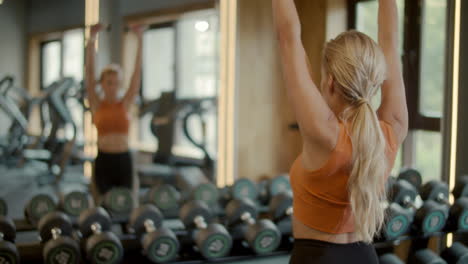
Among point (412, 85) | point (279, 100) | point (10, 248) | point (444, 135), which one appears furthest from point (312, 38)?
point (10, 248)

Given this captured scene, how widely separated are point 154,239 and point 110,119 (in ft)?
Answer: 3.71

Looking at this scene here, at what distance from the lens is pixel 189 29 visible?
4.12m

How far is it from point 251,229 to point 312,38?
2098mm

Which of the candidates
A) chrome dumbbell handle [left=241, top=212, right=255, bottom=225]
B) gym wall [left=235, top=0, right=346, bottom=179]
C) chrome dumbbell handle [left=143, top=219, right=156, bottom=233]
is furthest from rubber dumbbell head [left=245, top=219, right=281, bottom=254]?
gym wall [left=235, top=0, right=346, bottom=179]

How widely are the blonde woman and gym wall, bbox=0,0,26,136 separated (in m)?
2.59

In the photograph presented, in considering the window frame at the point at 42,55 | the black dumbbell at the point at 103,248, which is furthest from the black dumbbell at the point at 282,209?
the window frame at the point at 42,55

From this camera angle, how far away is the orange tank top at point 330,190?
1.25 metres

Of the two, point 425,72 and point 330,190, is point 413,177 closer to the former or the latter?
point 425,72

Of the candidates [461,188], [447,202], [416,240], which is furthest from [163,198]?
[461,188]

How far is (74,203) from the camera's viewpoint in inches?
121

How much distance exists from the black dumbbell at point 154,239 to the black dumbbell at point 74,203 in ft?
1.44

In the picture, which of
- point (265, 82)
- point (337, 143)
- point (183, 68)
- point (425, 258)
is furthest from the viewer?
point (265, 82)

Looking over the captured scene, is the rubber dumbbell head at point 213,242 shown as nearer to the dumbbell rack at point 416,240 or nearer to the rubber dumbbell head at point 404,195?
the dumbbell rack at point 416,240

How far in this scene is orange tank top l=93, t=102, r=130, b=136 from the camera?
3441 millimetres
